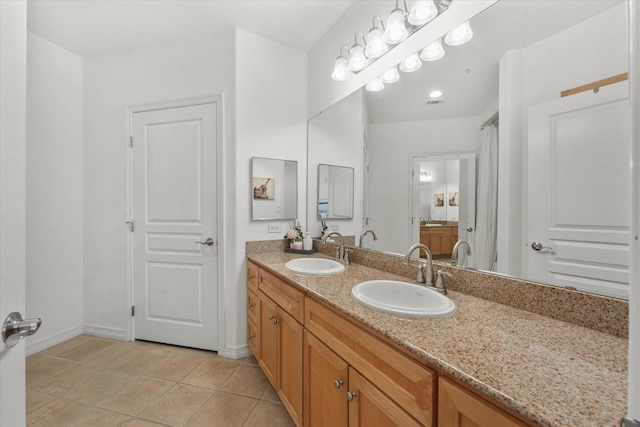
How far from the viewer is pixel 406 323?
2.71 ft

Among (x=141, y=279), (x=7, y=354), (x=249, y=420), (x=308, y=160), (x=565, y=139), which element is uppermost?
(x=308, y=160)

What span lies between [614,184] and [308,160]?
6.38ft

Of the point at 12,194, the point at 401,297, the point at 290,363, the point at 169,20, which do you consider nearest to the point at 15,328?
the point at 12,194

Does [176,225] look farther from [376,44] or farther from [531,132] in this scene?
[531,132]

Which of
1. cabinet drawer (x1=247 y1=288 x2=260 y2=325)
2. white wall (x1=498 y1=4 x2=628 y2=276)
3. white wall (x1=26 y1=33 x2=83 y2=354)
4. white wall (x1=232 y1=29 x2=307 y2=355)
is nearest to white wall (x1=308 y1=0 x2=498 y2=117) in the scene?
white wall (x1=232 y1=29 x2=307 y2=355)

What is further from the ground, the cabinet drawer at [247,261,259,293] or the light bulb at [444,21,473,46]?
the light bulb at [444,21,473,46]

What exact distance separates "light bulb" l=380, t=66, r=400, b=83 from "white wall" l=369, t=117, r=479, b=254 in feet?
0.82

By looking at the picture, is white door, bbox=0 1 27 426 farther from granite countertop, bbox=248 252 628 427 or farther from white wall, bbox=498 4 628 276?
white wall, bbox=498 4 628 276

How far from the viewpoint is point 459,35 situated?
3.82 feet

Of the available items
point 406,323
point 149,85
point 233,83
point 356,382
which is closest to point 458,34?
point 406,323

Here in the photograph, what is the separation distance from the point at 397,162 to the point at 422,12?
0.71m

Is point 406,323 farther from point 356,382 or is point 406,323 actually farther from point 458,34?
point 458,34

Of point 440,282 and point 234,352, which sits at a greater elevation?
point 440,282

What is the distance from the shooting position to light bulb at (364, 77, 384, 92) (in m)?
1.61
